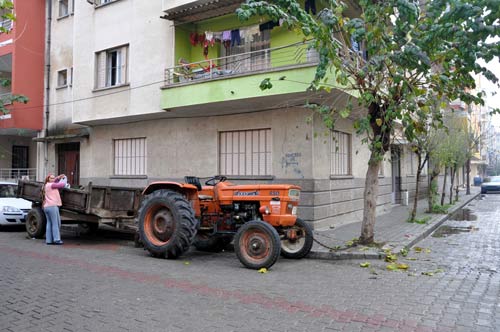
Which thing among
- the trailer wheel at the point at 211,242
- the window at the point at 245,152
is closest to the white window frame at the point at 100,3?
the window at the point at 245,152

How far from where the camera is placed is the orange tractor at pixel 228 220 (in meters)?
7.60

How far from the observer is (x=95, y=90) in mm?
15359

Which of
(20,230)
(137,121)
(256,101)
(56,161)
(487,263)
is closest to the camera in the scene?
(487,263)

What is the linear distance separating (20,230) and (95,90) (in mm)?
5447

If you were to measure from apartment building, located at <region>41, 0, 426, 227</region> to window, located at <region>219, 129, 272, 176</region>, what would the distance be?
0.10ft

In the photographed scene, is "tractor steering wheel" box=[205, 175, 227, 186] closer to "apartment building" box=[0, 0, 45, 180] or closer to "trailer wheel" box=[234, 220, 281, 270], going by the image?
"trailer wheel" box=[234, 220, 281, 270]

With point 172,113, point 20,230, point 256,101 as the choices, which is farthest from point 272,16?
point 20,230

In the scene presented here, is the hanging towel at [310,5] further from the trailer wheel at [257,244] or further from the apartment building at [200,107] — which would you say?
the trailer wheel at [257,244]

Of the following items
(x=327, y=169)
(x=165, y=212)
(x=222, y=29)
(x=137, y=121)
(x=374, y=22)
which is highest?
(x=222, y=29)

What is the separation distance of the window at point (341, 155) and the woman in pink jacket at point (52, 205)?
25.1 ft

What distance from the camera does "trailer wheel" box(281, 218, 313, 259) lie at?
831 centimetres

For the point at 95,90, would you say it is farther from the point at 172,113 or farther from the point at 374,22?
the point at 374,22

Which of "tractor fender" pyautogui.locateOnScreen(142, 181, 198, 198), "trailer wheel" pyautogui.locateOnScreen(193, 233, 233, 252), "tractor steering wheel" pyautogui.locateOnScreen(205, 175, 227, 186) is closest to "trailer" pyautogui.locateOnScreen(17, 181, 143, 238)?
"tractor fender" pyautogui.locateOnScreen(142, 181, 198, 198)

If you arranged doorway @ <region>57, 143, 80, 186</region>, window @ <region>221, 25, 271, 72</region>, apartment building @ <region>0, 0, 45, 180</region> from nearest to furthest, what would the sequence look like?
1. window @ <region>221, 25, 271, 72</region>
2. doorway @ <region>57, 143, 80, 186</region>
3. apartment building @ <region>0, 0, 45, 180</region>
